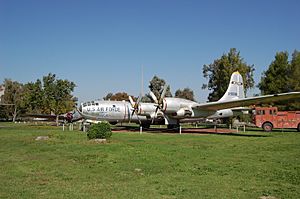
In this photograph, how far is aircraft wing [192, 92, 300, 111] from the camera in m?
23.2

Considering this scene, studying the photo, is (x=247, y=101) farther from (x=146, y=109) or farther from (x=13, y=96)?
(x=13, y=96)

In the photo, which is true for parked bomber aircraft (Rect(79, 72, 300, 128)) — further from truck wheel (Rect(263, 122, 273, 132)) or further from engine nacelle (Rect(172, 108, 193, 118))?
truck wheel (Rect(263, 122, 273, 132))

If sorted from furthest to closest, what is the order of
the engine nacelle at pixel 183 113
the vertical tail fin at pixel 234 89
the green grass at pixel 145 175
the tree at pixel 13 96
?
1. the tree at pixel 13 96
2. the vertical tail fin at pixel 234 89
3. the engine nacelle at pixel 183 113
4. the green grass at pixel 145 175

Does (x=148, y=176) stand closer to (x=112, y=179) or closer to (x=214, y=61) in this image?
(x=112, y=179)

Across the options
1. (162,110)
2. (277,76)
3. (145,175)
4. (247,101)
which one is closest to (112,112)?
(162,110)

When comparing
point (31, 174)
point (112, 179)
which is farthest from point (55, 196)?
point (31, 174)

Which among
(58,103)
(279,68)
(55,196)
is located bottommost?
(55,196)

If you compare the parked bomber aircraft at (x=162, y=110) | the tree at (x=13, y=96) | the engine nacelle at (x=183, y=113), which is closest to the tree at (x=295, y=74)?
the parked bomber aircraft at (x=162, y=110)

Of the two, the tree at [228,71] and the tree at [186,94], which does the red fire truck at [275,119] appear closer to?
the tree at [228,71]

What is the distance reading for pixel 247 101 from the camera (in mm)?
25672

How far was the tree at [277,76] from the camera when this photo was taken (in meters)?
48.4

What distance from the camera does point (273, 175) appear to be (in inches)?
321

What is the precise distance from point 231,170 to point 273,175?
3.76 ft

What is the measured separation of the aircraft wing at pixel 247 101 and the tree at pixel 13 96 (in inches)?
2313
